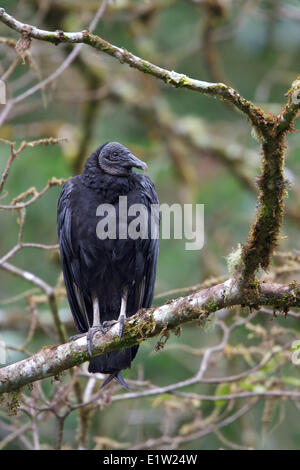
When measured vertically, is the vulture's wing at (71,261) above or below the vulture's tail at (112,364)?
above

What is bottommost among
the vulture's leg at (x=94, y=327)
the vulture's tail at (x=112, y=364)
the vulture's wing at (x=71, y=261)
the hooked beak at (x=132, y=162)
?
the vulture's tail at (x=112, y=364)

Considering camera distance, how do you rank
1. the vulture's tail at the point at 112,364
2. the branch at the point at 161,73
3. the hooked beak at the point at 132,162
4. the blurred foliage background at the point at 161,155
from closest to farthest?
the branch at the point at 161,73
the vulture's tail at the point at 112,364
the hooked beak at the point at 132,162
the blurred foliage background at the point at 161,155

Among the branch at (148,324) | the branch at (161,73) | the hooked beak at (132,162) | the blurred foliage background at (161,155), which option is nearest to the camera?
the branch at (161,73)

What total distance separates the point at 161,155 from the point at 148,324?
15.4 feet

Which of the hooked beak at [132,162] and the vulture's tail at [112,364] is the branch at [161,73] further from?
the vulture's tail at [112,364]

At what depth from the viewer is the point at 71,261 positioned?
4613 mm

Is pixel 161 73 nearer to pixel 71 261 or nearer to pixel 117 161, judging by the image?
pixel 117 161

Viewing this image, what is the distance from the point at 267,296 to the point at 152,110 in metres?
4.89

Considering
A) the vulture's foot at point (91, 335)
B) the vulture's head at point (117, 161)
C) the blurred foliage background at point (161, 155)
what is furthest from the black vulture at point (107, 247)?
the blurred foliage background at point (161, 155)

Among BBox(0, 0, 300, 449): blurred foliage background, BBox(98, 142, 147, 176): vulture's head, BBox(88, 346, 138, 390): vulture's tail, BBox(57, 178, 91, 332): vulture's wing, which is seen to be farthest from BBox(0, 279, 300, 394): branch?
BBox(0, 0, 300, 449): blurred foliage background

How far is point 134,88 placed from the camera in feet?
26.3

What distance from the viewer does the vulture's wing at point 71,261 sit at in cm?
455

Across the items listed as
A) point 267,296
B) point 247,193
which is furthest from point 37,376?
point 247,193

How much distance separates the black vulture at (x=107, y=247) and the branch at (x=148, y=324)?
2.21 feet
